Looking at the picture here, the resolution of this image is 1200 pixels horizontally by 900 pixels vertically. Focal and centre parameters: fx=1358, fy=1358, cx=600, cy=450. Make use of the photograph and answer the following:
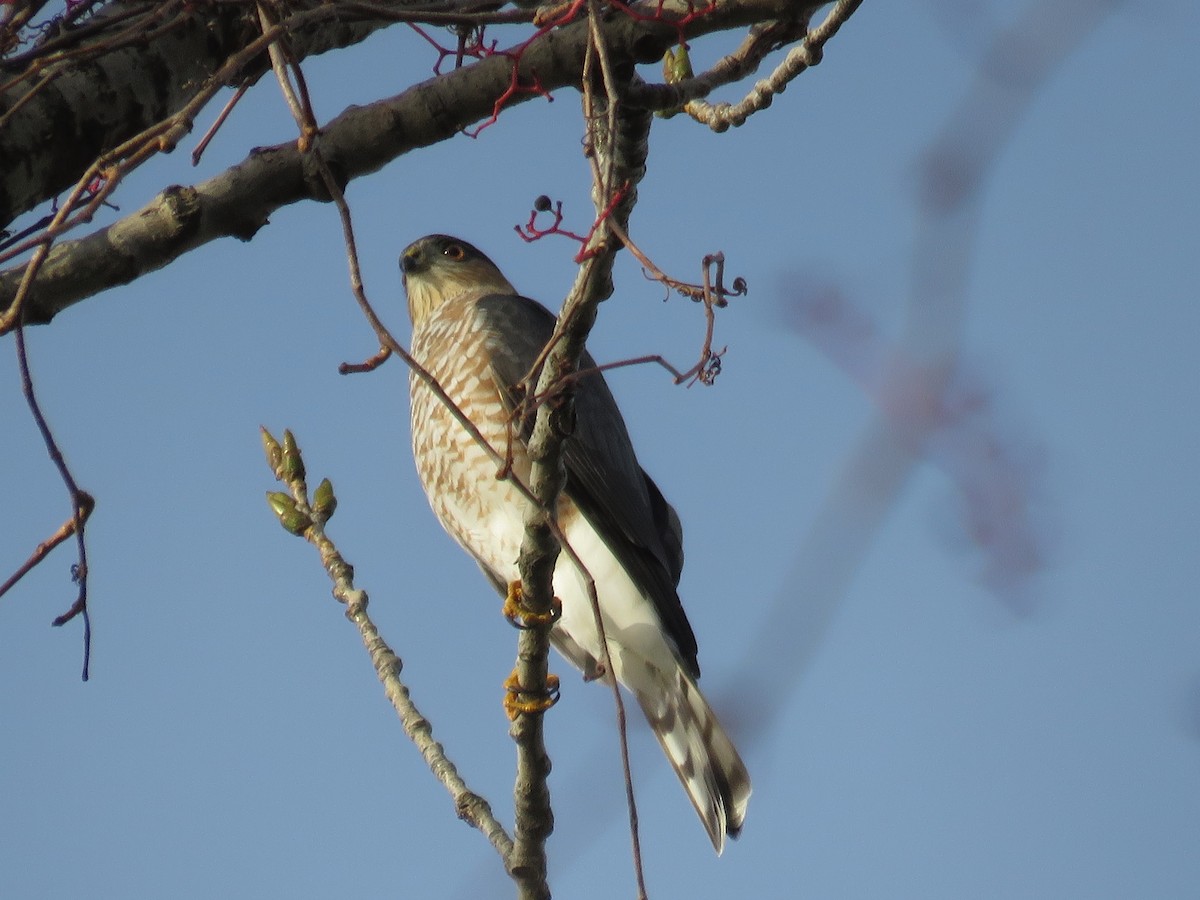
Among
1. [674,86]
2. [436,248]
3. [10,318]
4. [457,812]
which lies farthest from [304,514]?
[436,248]

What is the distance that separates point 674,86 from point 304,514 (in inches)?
65.4

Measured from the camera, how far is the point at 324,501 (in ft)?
10.9

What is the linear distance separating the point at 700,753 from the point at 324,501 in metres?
1.48

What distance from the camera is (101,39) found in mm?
2578

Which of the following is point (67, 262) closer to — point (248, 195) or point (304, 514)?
point (248, 195)

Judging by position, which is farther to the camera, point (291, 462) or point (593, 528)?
point (593, 528)

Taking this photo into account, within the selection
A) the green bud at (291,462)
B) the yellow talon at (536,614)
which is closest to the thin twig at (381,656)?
the green bud at (291,462)

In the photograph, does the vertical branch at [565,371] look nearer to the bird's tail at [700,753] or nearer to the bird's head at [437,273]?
the bird's tail at [700,753]

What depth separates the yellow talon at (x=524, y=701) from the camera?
283 centimetres

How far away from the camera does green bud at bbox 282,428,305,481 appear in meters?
3.37

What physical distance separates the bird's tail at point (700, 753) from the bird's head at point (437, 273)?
2.35 meters

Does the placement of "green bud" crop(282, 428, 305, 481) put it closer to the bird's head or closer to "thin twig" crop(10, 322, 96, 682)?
"thin twig" crop(10, 322, 96, 682)

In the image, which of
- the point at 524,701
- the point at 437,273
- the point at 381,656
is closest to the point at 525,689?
the point at 524,701

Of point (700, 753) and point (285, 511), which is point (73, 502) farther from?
point (700, 753)
